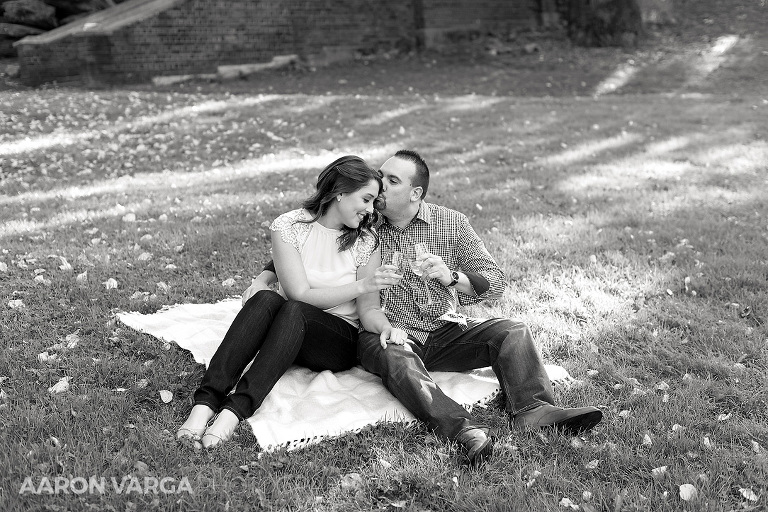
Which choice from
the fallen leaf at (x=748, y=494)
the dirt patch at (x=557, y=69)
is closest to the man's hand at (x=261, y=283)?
the fallen leaf at (x=748, y=494)

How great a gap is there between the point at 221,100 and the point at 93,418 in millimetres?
9479

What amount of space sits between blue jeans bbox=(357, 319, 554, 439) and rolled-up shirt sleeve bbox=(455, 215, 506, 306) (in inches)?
6.1

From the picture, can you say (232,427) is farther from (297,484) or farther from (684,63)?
(684,63)

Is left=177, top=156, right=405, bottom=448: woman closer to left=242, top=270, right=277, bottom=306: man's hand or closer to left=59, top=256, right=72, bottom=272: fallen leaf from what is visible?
left=242, top=270, right=277, bottom=306: man's hand

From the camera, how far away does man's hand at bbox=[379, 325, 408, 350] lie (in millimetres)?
3536

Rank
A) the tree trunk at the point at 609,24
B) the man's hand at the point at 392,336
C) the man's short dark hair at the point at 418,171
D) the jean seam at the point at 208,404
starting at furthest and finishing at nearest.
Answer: the tree trunk at the point at 609,24
the man's short dark hair at the point at 418,171
the man's hand at the point at 392,336
the jean seam at the point at 208,404

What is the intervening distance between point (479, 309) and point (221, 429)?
2107 millimetres

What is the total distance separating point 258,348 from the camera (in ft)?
11.4

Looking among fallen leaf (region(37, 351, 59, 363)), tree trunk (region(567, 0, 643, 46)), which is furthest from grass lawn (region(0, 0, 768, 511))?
tree trunk (region(567, 0, 643, 46))

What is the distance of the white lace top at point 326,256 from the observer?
3787 mm

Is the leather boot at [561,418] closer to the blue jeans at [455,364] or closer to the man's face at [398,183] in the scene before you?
the blue jeans at [455,364]

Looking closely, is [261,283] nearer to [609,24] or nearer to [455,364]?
[455,364]

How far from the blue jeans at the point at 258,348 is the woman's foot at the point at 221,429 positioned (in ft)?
0.12

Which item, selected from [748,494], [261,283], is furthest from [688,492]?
[261,283]
